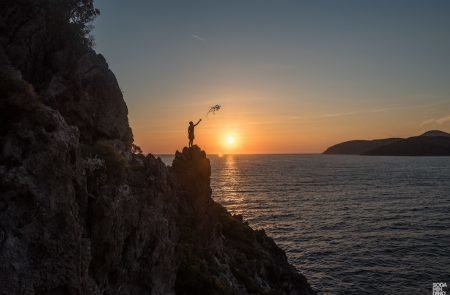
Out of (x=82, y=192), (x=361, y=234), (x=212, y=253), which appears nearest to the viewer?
(x=82, y=192)

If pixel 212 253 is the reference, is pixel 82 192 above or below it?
above

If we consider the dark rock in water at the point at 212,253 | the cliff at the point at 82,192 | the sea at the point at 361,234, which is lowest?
the sea at the point at 361,234

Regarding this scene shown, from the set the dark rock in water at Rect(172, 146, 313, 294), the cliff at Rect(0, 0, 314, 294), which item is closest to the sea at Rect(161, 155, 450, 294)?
the dark rock in water at Rect(172, 146, 313, 294)

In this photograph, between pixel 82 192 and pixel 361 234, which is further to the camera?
pixel 361 234

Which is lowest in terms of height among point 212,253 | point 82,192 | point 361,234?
point 361,234

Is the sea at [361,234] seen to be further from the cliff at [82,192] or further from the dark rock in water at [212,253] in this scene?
the cliff at [82,192]

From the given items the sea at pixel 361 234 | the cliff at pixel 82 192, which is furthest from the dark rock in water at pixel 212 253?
the sea at pixel 361 234

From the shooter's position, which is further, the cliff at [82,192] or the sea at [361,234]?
the sea at [361,234]

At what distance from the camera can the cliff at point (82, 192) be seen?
13.0 metres

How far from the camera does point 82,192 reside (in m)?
15.9

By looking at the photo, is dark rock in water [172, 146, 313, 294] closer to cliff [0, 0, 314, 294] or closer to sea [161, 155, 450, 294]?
cliff [0, 0, 314, 294]

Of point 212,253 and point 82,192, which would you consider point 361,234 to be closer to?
point 212,253

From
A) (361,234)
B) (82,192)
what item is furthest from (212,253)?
(361,234)

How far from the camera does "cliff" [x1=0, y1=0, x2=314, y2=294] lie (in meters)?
13.0
